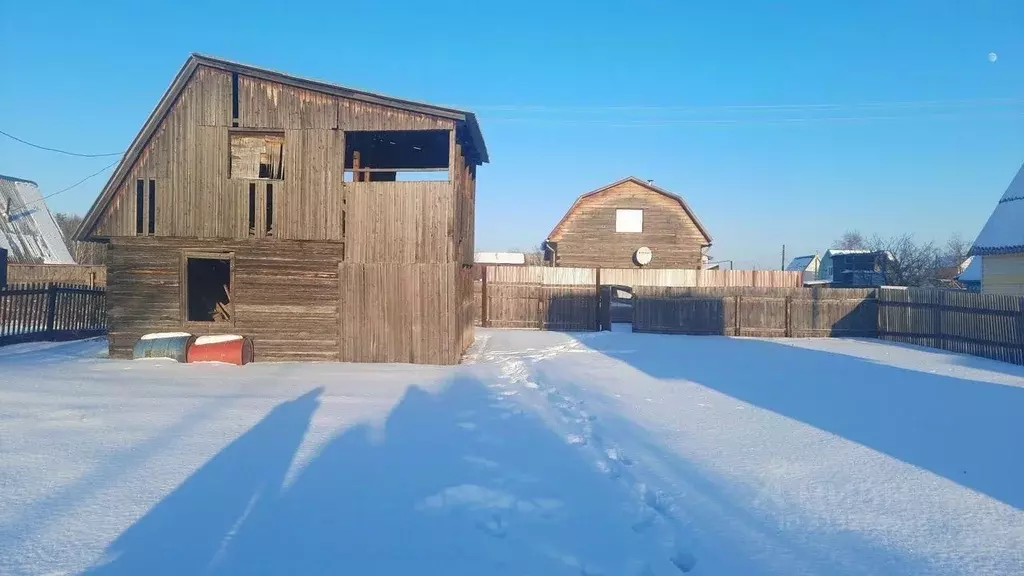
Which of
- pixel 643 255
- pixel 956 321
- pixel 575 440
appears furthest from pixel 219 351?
pixel 643 255

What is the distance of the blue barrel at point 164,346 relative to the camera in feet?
44.8

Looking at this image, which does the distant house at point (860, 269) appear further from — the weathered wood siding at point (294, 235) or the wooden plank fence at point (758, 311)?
the weathered wood siding at point (294, 235)

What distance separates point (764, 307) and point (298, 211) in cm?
1665

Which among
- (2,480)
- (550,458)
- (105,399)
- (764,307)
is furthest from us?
(764,307)

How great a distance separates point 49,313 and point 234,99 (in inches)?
332

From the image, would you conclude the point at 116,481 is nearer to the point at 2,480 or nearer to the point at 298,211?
the point at 2,480

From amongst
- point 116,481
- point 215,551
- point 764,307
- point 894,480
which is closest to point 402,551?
point 215,551

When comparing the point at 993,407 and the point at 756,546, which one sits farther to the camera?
the point at 993,407

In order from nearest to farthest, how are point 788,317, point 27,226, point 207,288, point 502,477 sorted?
point 502,477
point 207,288
point 788,317
point 27,226

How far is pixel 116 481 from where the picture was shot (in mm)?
5785

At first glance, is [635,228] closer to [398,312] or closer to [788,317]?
[788,317]

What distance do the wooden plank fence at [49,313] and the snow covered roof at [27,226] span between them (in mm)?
19120

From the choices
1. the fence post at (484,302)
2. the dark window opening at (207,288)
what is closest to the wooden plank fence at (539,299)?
the fence post at (484,302)

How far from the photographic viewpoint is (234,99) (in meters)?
14.3
